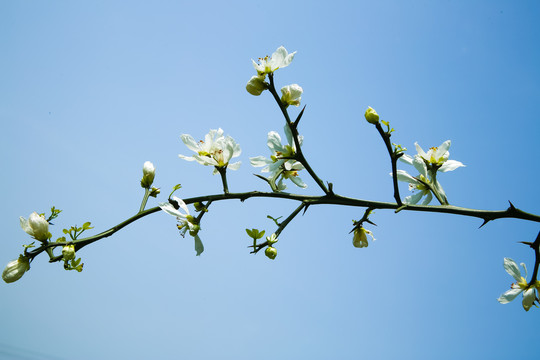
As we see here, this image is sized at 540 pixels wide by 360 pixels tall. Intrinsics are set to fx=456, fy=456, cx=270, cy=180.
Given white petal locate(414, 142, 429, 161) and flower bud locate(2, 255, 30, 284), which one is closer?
flower bud locate(2, 255, 30, 284)

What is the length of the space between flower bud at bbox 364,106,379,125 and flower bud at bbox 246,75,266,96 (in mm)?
630

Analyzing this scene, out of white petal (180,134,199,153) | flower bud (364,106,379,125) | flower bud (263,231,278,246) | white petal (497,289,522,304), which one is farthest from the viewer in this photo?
white petal (180,134,199,153)

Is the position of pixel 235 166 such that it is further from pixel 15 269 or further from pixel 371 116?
pixel 15 269

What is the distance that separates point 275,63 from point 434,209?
1230 millimetres

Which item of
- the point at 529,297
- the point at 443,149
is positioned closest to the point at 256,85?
the point at 443,149

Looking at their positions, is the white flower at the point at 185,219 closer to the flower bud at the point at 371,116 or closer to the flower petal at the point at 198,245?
the flower petal at the point at 198,245

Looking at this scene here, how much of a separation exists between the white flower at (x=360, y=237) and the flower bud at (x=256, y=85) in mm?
1044

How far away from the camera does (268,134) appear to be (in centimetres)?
273

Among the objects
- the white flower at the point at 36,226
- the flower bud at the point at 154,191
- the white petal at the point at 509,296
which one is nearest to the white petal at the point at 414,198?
the white petal at the point at 509,296

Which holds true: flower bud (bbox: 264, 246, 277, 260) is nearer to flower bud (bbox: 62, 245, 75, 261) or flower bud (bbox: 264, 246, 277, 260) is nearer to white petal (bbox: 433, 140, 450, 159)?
flower bud (bbox: 62, 245, 75, 261)

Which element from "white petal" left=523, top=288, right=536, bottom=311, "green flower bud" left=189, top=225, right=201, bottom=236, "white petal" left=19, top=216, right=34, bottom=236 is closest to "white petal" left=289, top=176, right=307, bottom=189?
"green flower bud" left=189, top=225, right=201, bottom=236

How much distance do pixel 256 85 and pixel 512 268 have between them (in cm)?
188

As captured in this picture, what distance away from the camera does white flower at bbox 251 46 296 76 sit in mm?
2654

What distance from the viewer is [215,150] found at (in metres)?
2.76
